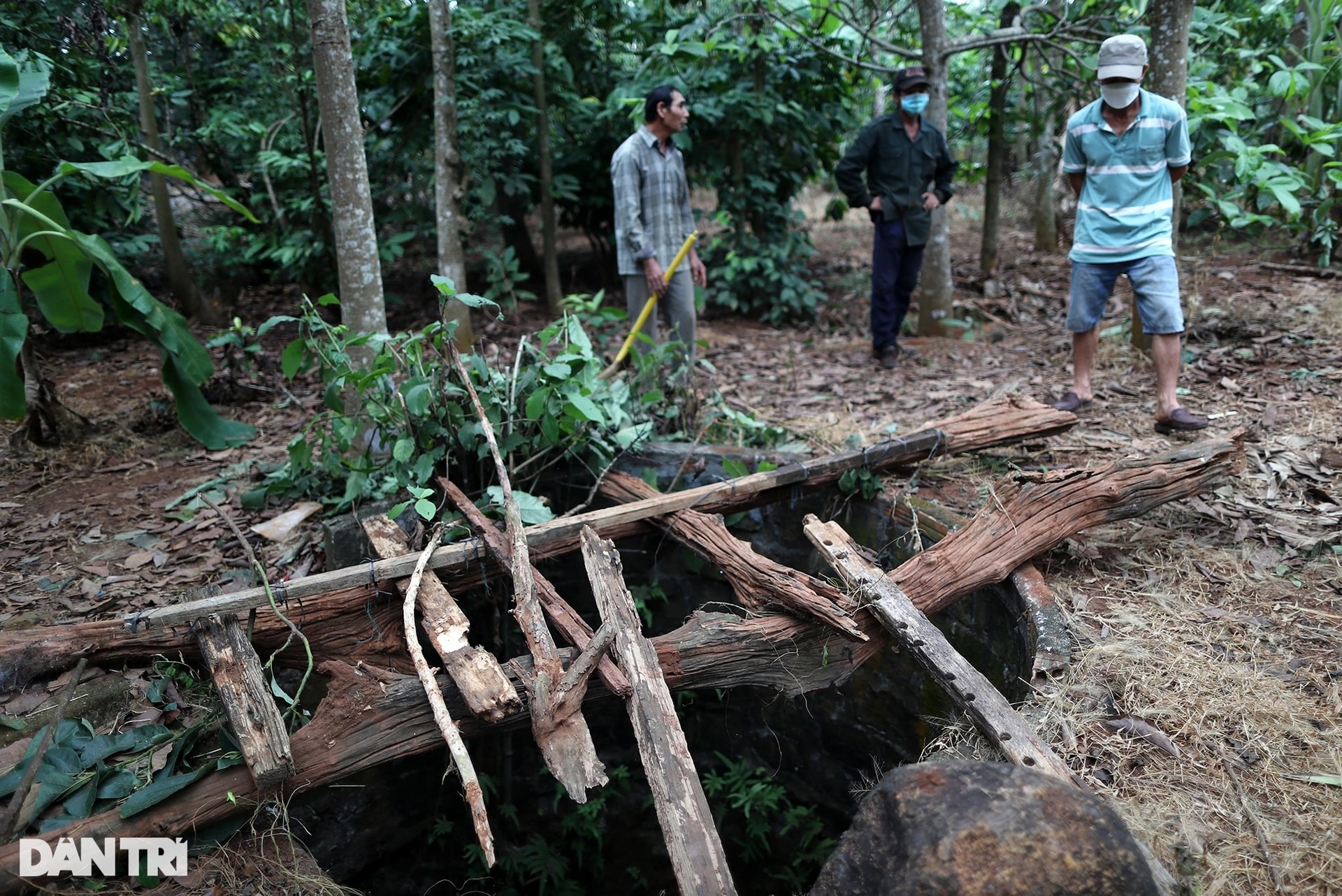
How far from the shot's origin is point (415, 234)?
7332mm

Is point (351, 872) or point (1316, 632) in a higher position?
point (1316, 632)

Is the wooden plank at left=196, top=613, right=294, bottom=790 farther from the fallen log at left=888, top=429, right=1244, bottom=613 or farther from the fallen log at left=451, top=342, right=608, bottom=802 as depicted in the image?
the fallen log at left=888, top=429, right=1244, bottom=613

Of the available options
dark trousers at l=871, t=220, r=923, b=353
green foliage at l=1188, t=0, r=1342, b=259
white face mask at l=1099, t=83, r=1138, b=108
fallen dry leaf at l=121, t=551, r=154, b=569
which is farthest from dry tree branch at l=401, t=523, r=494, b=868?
green foliage at l=1188, t=0, r=1342, b=259

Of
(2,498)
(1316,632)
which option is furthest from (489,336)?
(1316,632)

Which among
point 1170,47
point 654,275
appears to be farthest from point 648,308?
point 1170,47

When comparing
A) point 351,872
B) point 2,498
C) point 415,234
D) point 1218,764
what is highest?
point 415,234

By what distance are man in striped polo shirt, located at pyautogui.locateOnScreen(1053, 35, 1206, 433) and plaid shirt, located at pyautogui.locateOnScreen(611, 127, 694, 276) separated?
2.13 metres

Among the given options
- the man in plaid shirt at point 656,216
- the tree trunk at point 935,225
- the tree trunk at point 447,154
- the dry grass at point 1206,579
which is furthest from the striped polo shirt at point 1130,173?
the tree trunk at point 447,154

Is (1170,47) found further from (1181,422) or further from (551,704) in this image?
(551,704)

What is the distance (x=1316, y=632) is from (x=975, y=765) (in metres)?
1.68

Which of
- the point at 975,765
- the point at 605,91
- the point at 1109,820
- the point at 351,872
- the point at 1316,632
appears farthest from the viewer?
the point at 605,91

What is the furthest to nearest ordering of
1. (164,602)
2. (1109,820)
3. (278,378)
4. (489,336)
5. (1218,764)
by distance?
1. (489,336)
2. (278,378)
3. (164,602)
4. (1218,764)
5. (1109,820)

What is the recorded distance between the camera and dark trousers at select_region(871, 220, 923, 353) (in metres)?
5.70

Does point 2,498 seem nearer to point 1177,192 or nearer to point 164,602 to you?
point 164,602
